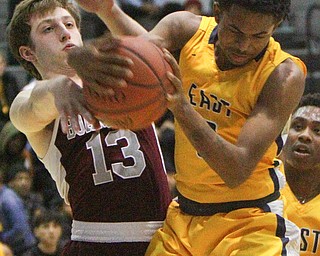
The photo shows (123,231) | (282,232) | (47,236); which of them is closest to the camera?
(282,232)

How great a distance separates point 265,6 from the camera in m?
3.72

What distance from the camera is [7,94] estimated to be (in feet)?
33.5

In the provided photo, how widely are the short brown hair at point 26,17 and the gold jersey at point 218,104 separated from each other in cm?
104

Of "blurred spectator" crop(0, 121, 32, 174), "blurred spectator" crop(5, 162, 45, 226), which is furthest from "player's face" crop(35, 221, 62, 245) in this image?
"blurred spectator" crop(0, 121, 32, 174)

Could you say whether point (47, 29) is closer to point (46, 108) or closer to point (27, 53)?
point (27, 53)

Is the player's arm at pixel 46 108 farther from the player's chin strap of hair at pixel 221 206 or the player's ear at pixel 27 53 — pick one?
the player's chin strap of hair at pixel 221 206

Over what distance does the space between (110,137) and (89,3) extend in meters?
0.82

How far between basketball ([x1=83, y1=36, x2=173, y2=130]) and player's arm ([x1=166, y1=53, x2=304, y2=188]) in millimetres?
54

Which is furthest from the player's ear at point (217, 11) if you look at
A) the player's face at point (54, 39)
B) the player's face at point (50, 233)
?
the player's face at point (50, 233)

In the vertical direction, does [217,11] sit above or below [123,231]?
above

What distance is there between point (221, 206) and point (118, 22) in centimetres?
104

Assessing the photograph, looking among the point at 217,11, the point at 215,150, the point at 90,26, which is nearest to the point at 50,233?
the point at 90,26

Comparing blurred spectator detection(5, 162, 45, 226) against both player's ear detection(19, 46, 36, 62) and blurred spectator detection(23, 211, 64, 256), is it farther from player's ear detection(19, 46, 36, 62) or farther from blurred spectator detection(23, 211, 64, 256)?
player's ear detection(19, 46, 36, 62)

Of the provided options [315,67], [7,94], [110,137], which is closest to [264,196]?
[110,137]
